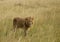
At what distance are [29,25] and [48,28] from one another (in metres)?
0.89

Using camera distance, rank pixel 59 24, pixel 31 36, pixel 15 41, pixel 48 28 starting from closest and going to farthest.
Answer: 1. pixel 15 41
2. pixel 31 36
3. pixel 48 28
4. pixel 59 24

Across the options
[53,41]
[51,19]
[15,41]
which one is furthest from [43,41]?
[51,19]

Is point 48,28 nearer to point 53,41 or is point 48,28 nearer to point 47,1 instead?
point 53,41

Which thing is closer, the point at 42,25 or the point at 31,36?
the point at 31,36

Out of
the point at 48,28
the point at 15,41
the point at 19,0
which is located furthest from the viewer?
the point at 19,0

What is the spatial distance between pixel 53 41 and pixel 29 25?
4.14 feet

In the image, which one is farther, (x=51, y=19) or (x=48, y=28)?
(x=51, y=19)

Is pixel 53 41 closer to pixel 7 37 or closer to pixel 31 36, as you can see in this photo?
pixel 31 36

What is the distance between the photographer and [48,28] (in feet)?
29.2

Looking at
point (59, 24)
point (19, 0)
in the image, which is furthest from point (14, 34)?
point (19, 0)

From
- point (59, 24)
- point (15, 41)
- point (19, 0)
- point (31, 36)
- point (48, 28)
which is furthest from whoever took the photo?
point (19, 0)

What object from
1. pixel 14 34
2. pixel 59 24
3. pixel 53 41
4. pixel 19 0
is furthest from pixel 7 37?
pixel 19 0

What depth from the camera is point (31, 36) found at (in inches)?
318

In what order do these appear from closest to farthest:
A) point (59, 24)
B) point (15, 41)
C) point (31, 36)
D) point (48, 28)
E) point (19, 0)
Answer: point (15, 41)
point (31, 36)
point (48, 28)
point (59, 24)
point (19, 0)
